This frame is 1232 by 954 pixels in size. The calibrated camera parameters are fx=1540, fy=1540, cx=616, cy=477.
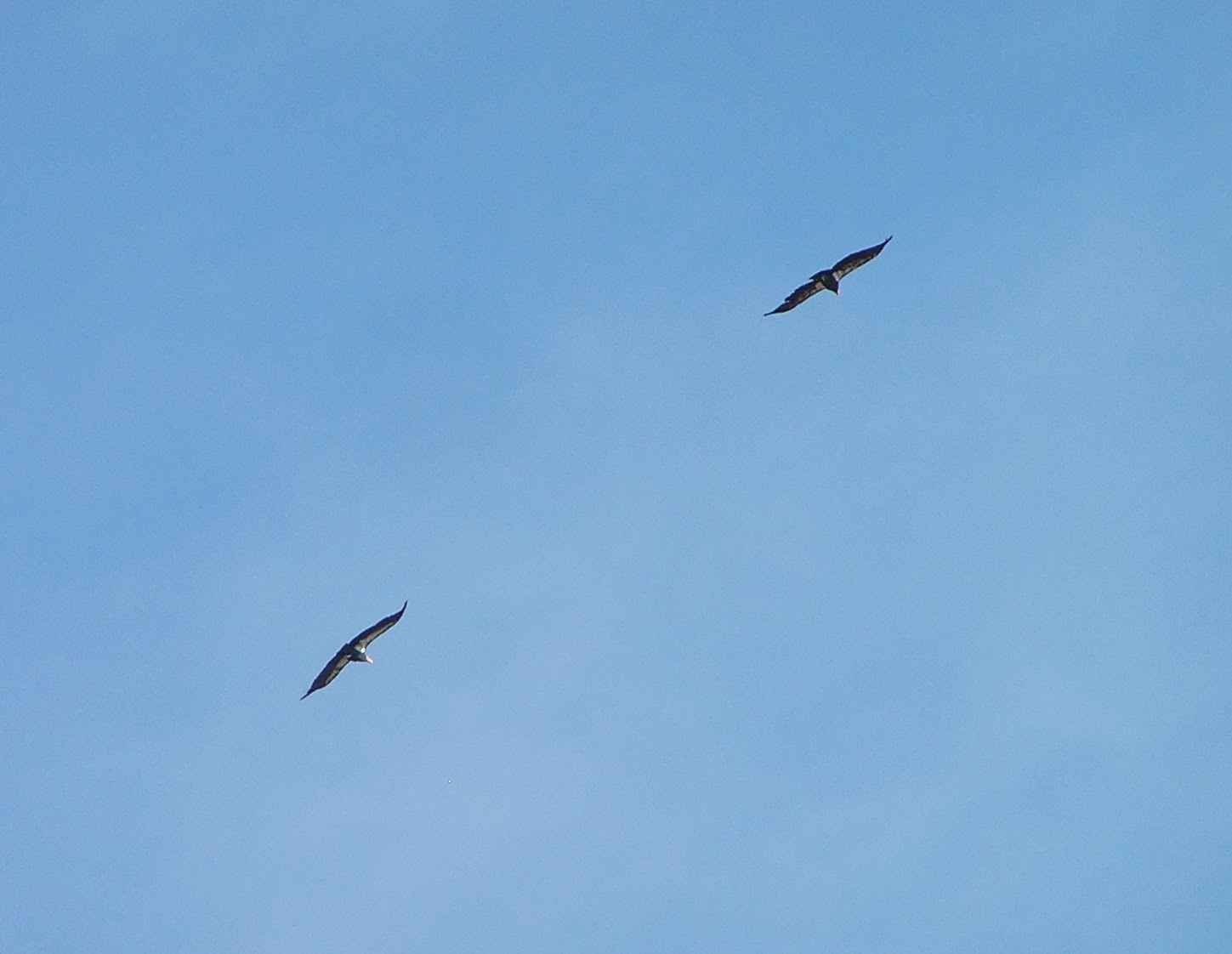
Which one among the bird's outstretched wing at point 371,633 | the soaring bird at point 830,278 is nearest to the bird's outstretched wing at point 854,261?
the soaring bird at point 830,278

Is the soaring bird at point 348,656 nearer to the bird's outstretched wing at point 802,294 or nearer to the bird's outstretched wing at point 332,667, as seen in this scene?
the bird's outstretched wing at point 332,667

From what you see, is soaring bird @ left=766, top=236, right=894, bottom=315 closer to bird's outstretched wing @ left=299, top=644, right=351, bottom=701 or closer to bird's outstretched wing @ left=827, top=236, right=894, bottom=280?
bird's outstretched wing @ left=827, top=236, right=894, bottom=280

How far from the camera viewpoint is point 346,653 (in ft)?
243

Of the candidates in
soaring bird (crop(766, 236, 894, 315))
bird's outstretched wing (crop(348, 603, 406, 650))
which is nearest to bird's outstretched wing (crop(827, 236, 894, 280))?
soaring bird (crop(766, 236, 894, 315))

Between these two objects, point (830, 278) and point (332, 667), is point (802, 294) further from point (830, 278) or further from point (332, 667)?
point (332, 667)

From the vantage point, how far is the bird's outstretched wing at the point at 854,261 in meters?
71.5

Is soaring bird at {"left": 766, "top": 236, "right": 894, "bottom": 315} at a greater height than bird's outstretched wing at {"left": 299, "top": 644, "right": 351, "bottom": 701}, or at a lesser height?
greater

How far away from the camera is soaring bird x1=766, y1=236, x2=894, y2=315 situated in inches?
2825

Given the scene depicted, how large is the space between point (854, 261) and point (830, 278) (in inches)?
53.6

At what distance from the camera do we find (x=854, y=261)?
7219 cm

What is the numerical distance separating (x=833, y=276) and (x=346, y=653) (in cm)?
2932

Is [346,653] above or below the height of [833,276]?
below

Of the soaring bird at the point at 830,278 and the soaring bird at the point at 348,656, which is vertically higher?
the soaring bird at the point at 830,278

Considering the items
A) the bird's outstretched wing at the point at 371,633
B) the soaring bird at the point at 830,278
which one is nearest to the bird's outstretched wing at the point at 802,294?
the soaring bird at the point at 830,278
